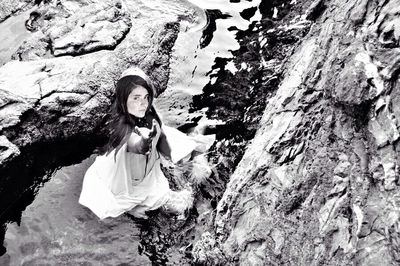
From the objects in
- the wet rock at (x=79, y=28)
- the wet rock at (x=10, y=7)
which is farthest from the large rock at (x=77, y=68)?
the wet rock at (x=10, y=7)

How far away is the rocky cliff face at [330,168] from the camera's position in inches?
124

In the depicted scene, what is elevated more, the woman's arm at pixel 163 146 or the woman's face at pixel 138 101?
the woman's face at pixel 138 101

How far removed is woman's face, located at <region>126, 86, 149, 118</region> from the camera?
14.0ft

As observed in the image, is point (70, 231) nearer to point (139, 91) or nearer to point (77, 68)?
point (139, 91)

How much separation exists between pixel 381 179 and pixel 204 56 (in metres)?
4.99

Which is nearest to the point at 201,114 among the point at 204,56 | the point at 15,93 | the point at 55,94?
the point at 204,56

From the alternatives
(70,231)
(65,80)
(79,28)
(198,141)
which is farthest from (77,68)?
(70,231)

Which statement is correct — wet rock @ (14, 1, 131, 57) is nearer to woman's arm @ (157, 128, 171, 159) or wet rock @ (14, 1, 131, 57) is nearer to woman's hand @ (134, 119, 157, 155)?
woman's arm @ (157, 128, 171, 159)

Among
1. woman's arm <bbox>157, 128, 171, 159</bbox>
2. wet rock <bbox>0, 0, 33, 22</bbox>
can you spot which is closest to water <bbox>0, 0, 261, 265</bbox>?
woman's arm <bbox>157, 128, 171, 159</bbox>

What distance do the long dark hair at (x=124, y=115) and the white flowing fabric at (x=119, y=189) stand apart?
24 centimetres

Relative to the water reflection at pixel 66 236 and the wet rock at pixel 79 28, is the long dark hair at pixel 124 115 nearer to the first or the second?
the water reflection at pixel 66 236

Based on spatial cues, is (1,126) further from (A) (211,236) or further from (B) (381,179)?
(B) (381,179)

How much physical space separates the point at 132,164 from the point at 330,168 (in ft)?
6.91

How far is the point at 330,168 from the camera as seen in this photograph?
3.75 metres
